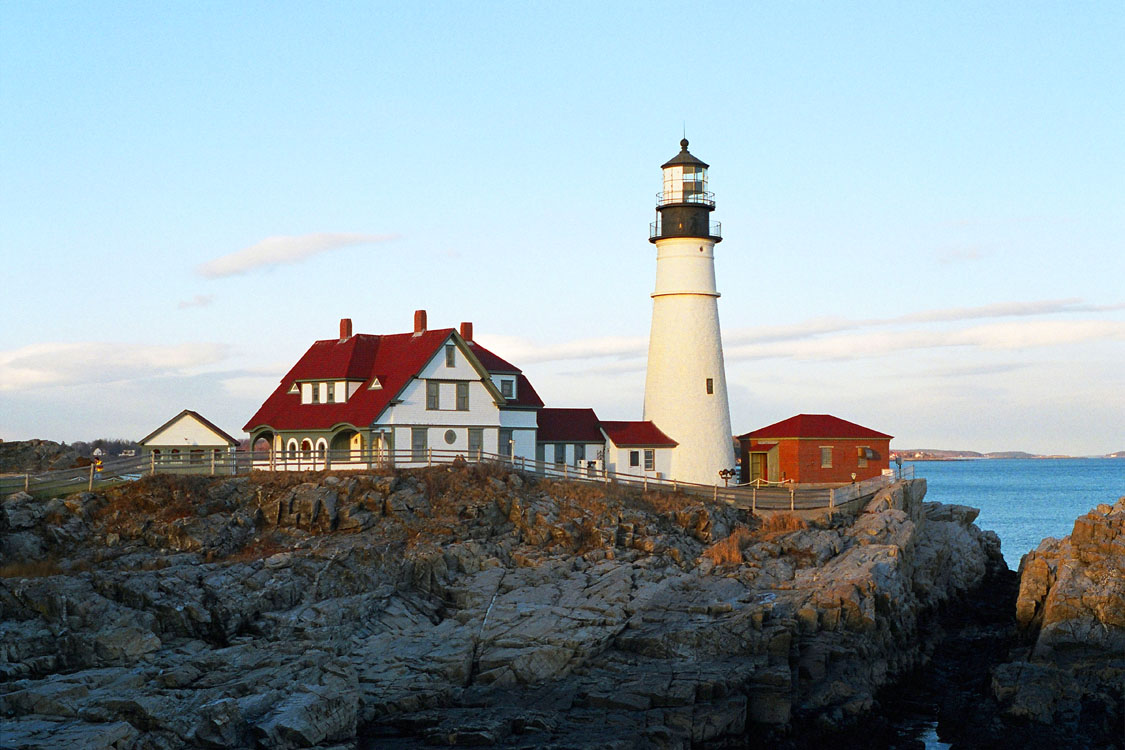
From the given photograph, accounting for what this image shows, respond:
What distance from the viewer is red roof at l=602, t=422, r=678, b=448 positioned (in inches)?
1745

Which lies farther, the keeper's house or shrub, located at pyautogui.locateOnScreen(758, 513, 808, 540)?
the keeper's house

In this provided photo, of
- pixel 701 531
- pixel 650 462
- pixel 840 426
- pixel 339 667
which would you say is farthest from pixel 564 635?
pixel 840 426

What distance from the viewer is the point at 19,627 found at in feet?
81.7

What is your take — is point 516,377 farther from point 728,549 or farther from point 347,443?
point 728,549

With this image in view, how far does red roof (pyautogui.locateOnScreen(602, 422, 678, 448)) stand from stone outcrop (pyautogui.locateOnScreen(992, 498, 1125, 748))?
579 inches

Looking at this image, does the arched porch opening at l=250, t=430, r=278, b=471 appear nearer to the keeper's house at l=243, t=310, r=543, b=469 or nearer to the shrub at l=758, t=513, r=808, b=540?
the keeper's house at l=243, t=310, r=543, b=469

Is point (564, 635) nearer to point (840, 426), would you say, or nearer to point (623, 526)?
point (623, 526)

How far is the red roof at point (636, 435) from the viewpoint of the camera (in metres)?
44.3

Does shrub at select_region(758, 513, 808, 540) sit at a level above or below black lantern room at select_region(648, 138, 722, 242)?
below

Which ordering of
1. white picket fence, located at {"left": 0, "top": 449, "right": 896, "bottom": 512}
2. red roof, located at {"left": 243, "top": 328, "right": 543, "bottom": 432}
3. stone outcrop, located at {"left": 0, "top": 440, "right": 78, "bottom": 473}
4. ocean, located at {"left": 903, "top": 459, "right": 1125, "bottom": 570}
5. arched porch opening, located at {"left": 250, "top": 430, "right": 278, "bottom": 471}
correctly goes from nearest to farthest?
white picket fence, located at {"left": 0, "top": 449, "right": 896, "bottom": 512}
arched porch opening, located at {"left": 250, "top": 430, "right": 278, "bottom": 471}
red roof, located at {"left": 243, "top": 328, "right": 543, "bottom": 432}
stone outcrop, located at {"left": 0, "top": 440, "right": 78, "bottom": 473}
ocean, located at {"left": 903, "top": 459, "right": 1125, "bottom": 570}

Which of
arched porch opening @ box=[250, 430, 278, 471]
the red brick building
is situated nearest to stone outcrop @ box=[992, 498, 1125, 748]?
the red brick building

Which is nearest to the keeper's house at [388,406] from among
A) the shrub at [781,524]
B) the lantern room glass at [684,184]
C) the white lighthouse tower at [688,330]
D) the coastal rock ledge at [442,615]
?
the coastal rock ledge at [442,615]

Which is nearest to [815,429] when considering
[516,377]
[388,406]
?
[516,377]

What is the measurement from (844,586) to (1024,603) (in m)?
5.90
